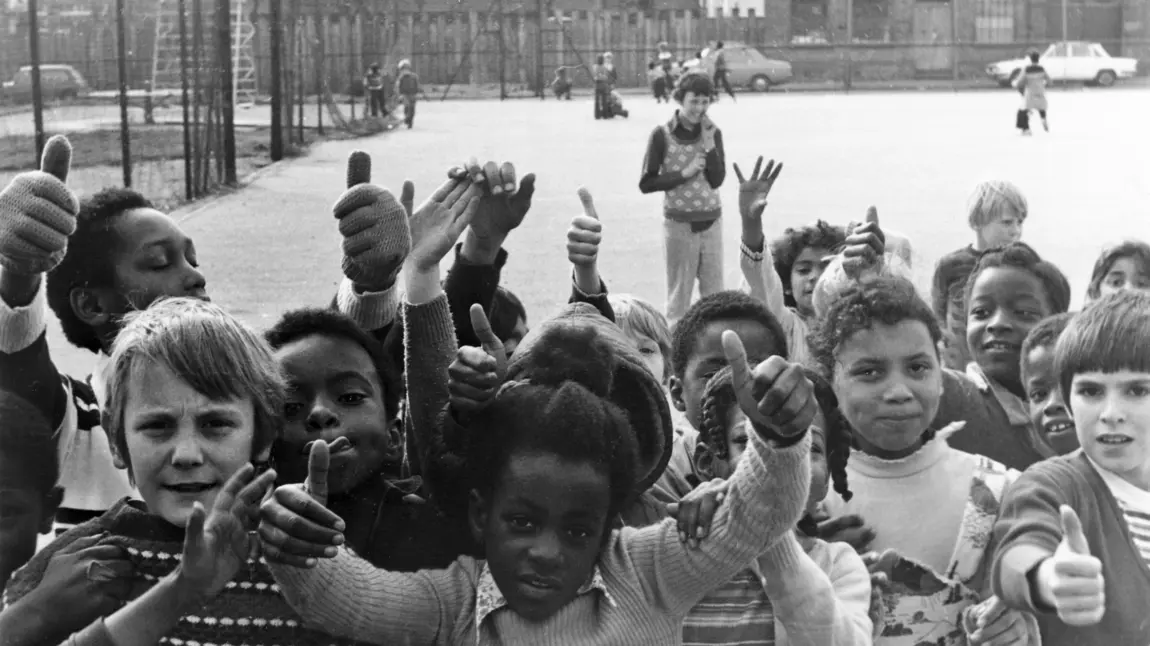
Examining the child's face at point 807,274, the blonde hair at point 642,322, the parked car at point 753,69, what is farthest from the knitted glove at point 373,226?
the parked car at point 753,69

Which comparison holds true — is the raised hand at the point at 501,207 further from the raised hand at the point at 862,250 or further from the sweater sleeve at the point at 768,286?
the sweater sleeve at the point at 768,286

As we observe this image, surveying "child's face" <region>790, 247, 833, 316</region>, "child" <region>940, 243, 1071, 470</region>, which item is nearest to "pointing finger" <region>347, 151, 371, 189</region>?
"child" <region>940, 243, 1071, 470</region>

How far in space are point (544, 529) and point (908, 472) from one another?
1.13 m

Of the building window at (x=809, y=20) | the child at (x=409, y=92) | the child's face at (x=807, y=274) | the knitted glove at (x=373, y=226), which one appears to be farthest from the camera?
the building window at (x=809, y=20)

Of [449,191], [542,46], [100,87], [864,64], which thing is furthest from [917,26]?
[449,191]

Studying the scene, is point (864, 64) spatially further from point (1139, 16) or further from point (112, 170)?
point (112, 170)

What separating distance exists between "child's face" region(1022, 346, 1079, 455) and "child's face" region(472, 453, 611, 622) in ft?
4.72

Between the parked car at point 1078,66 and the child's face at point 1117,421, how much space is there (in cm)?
3937

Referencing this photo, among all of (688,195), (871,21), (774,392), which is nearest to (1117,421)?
(774,392)

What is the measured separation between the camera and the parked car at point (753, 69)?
42031mm

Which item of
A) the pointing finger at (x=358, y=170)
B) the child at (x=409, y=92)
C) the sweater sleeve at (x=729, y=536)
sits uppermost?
the child at (x=409, y=92)

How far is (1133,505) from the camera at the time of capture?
2752 mm

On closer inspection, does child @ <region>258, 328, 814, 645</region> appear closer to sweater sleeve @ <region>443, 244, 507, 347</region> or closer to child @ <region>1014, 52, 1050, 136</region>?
sweater sleeve @ <region>443, 244, 507, 347</region>

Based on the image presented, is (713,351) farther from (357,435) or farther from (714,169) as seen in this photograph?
(714,169)
